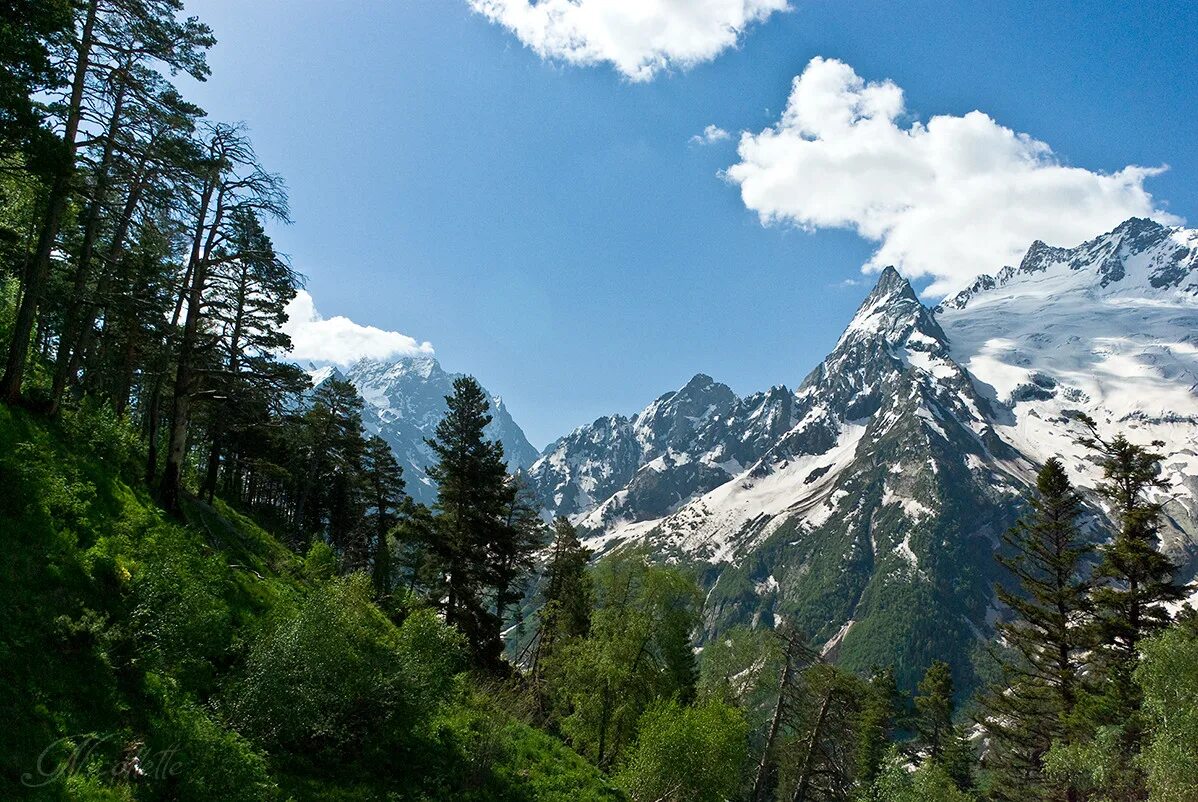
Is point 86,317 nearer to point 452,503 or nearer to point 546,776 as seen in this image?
point 452,503

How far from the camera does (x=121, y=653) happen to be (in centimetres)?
1099

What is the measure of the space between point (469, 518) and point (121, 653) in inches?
842

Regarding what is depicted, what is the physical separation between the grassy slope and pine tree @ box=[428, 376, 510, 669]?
12.2m

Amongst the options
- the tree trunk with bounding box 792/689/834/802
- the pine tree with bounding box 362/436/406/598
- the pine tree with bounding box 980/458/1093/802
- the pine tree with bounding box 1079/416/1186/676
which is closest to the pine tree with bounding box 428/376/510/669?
the tree trunk with bounding box 792/689/834/802

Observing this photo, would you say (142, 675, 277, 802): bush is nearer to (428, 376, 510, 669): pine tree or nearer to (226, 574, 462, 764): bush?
(226, 574, 462, 764): bush

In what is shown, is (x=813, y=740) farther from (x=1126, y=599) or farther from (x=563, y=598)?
(x=1126, y=599)

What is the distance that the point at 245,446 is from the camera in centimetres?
5203

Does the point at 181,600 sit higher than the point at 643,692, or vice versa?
the point at 181,600

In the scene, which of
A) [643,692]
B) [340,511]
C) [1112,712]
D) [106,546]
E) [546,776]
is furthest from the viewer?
[340,511]

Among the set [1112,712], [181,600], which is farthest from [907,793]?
[181,600]

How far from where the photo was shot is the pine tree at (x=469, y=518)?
31703mm

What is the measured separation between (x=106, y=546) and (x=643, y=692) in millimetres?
24799

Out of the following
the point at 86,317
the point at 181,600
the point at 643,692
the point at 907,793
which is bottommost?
the point at 907,793

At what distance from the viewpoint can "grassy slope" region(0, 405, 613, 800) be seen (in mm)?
8875
